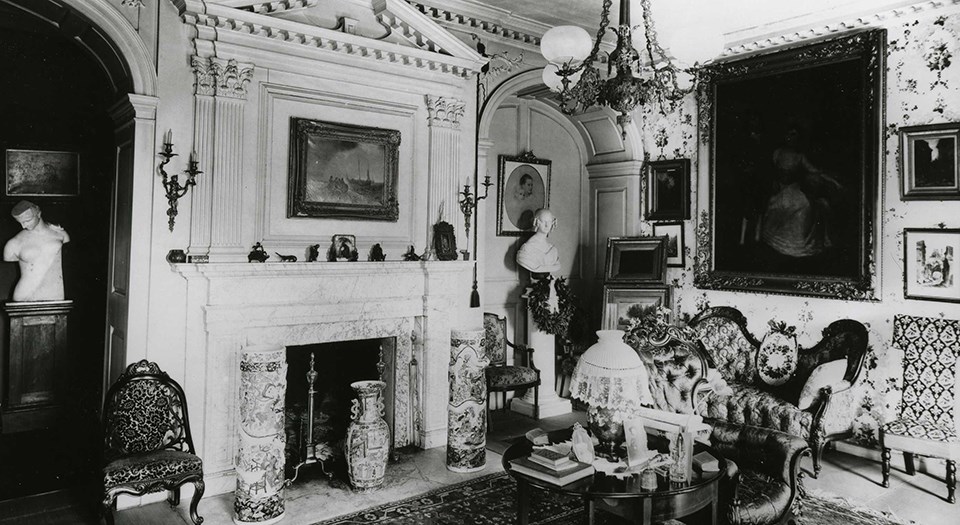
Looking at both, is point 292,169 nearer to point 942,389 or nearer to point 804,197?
point 804,197

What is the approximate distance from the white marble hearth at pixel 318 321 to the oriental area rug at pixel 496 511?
1099mm

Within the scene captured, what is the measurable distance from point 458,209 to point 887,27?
397 cm

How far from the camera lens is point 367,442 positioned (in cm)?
466

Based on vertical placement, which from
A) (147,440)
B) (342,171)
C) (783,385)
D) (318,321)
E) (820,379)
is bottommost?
(147,440)

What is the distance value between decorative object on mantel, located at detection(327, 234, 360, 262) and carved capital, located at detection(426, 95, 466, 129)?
1336mm

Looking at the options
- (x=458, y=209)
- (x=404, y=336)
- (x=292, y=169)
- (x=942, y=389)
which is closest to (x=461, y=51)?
(x=458, y=209)

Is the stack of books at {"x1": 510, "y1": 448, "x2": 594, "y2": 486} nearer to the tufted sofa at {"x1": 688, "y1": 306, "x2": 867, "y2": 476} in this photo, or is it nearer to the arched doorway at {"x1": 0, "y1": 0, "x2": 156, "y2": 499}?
the tufted sofa at {"x1": 688, "y1": 306, "x2": 867, "y2": 476}

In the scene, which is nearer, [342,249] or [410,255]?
[342,249]

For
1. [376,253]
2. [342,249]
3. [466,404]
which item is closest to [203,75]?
[342,249]

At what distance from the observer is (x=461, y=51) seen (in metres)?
5.68

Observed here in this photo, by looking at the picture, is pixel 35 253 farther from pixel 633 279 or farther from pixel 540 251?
pixel 633 279

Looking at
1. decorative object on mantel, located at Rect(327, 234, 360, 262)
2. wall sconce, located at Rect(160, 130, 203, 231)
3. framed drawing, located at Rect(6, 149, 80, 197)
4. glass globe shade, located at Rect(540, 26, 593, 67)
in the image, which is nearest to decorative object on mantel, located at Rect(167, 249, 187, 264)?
wall sconce, located at Rect(160, 130, 203, 231)

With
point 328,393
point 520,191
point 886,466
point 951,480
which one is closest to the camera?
point 951,480

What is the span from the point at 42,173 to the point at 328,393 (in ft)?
11.7
